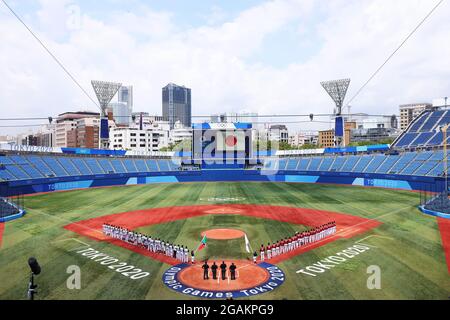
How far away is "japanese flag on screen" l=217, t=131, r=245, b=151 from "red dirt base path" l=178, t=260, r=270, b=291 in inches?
2463

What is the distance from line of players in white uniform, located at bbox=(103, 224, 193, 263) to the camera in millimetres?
23506

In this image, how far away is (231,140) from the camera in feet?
274

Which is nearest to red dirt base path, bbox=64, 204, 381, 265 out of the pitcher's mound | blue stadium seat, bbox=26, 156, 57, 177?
the pitcher's mound

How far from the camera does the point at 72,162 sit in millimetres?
73438

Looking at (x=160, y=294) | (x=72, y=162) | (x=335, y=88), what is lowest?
(x=160, y=294)

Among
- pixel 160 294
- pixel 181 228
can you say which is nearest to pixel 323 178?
pixel 181 228

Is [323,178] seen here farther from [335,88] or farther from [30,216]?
[30,216]

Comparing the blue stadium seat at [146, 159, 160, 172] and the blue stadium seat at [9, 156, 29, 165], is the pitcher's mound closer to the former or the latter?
the blue stadium seat at [9, 156, 29, 165]

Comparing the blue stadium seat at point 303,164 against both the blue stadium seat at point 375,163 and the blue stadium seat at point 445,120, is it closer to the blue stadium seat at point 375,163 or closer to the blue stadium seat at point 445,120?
the blue stadium seat at point 375,163

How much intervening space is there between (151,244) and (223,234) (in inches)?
290

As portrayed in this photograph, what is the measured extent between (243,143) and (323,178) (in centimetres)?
2168

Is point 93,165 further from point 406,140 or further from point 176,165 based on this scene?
point 406,140

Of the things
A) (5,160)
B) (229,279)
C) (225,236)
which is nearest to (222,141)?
(5,160)

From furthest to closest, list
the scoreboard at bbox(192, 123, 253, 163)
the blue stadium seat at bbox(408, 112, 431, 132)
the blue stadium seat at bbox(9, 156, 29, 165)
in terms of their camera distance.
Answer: the blue stadium seat at bbox(408, 112, 431, 132) < the scoreboard at bbox(192, 123, 253, 163) < the blue stadium seat at bbox(9, 156, 29, 165)
